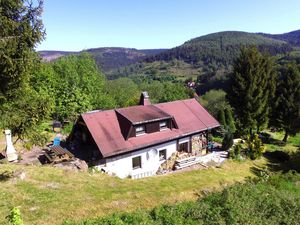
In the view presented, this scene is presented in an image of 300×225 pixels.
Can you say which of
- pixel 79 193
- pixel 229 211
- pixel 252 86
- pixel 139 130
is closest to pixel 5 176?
pixel 79 193

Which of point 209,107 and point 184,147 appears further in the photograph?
point 209,107

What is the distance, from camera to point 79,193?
15.1 meters

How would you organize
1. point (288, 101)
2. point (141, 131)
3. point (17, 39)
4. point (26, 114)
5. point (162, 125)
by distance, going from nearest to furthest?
point (17, 39)
point (26, 114)
point (141, 131)
point (162, 125)
point (288, 101)

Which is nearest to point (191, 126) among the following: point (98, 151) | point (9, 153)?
point (98, 151)

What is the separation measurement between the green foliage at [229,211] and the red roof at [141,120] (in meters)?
9.35

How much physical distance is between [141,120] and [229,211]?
40.8 feet

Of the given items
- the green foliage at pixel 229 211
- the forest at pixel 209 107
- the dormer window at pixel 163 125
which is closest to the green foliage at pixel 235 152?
the forest at pixel 209 107

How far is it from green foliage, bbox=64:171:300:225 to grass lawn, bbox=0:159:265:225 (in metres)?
0.94

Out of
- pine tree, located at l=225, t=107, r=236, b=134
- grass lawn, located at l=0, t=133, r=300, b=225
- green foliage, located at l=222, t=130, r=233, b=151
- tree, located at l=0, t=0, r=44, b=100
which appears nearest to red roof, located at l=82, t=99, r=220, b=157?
green foliage, located at l=222, t=130, r=233, b=151

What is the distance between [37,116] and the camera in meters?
13.1

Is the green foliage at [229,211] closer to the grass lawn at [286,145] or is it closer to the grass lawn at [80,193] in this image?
the grass lawn at [80,193]

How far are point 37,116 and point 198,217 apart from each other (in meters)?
8.92

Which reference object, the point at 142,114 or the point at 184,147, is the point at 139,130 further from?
the point at 184,147

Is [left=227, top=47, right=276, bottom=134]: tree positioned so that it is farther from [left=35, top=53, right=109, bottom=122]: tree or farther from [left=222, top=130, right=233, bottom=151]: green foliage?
[left=35, top=53, right=109, bottom=122]: tree
